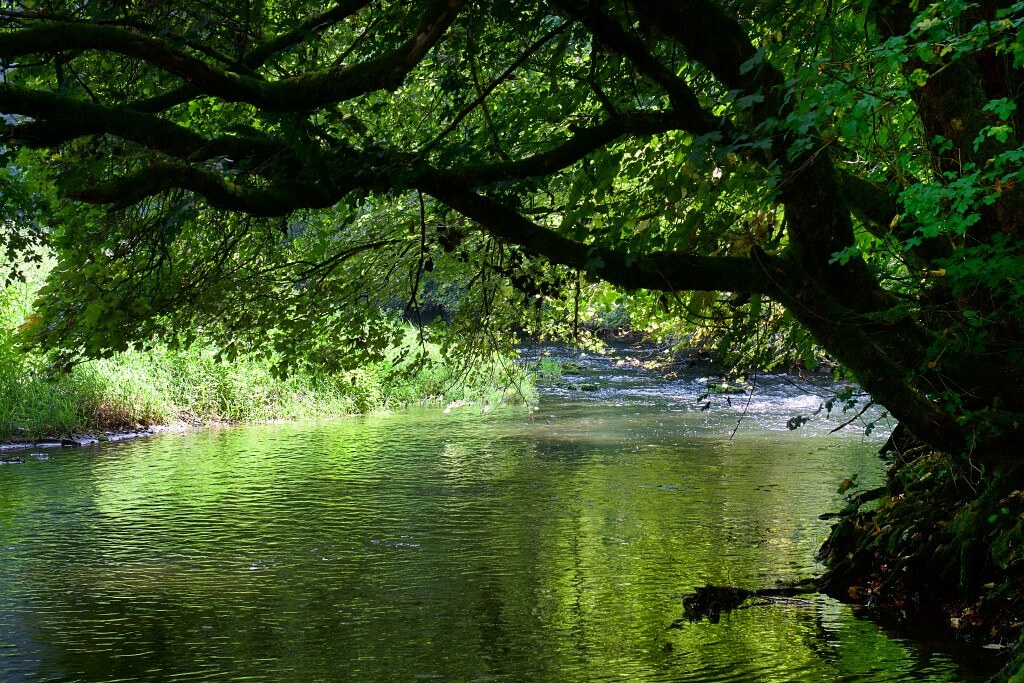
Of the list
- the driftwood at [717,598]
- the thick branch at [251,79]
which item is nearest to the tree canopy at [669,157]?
the thick branch at [251,79]

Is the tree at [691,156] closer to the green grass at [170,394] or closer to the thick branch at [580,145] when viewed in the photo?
the thick branch at [580,145]

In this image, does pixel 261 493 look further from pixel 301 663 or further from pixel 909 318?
pixel 909 318

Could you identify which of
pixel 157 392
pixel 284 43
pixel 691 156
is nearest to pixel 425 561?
pixel 284 43

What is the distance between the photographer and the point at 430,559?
1048 cm

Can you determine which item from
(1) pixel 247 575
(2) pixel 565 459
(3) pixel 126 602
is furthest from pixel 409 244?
(2) pixel 565 459

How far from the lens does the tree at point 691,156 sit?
5.27 metres

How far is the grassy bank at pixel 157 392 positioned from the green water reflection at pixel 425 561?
1683 millimetres

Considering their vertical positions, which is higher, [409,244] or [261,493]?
[409,244]

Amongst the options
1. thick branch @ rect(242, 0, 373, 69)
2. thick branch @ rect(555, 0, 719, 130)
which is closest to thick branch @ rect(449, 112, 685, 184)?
thick branch @ rect(555, 0, 719, 130)

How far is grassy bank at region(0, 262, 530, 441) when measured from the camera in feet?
60.1

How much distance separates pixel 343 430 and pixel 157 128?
14705mm

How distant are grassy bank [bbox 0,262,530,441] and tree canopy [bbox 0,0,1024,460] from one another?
305 inches

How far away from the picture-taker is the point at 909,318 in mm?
7082

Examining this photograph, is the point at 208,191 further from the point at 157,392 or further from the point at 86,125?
the point at 157,392
